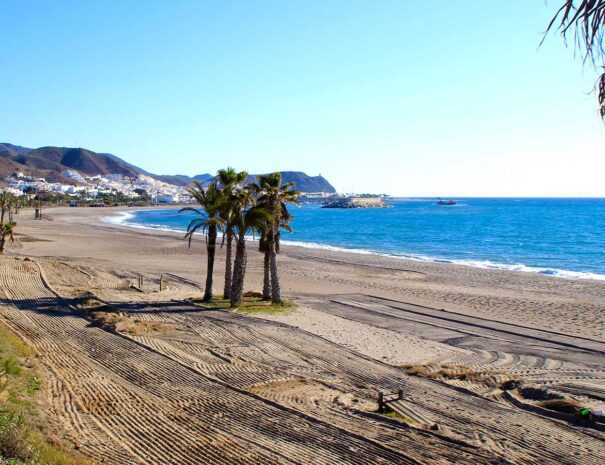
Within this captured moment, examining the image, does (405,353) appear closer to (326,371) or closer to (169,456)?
(326,371)

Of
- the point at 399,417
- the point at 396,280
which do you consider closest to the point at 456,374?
the point at 399,417

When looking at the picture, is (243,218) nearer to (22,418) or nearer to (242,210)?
(242,210)

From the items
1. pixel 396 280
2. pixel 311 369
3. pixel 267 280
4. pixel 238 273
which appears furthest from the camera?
pixel 396 280

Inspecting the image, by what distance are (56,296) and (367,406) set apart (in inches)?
609

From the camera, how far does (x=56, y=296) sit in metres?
22.5

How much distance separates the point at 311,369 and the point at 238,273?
8329 millimetres

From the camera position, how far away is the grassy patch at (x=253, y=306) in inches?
856

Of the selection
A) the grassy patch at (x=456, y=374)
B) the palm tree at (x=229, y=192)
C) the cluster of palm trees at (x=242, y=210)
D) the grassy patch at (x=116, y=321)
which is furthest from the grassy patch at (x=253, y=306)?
the grassy patch at (x=456, y=374)

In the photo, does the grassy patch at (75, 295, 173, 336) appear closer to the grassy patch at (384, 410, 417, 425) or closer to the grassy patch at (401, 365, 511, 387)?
the grassy patch at (401, 365, 511, 387)

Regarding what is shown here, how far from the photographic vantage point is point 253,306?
22.5m

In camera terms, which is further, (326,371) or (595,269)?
(595,269)

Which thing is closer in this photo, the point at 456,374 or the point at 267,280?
the point at 456,374

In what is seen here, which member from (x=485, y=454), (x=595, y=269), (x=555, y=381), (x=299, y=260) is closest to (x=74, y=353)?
→ (x=485, y=454)

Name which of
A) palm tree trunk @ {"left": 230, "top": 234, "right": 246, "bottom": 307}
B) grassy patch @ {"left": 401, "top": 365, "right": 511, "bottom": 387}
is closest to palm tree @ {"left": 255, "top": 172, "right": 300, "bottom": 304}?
palm tree trunk @ {"left": 230, "top": 234, "right": 246, "bottom": 307}
